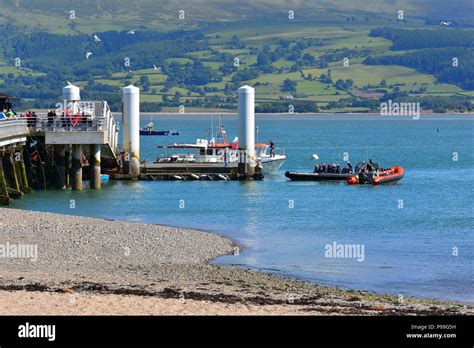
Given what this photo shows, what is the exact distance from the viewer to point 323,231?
46.3m

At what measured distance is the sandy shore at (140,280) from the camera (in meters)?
24.5

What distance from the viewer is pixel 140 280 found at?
3019cm

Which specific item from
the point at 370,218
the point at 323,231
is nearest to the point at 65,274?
the point at 323,231

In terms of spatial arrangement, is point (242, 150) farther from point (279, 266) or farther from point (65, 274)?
point (65, 274)

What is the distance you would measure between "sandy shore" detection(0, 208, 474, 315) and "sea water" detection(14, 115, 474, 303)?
6.24 ft

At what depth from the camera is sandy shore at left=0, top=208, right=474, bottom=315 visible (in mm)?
24453

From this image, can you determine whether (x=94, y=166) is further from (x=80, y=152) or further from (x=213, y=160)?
(x=213, y=160)

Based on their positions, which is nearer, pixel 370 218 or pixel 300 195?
pixel 370 218

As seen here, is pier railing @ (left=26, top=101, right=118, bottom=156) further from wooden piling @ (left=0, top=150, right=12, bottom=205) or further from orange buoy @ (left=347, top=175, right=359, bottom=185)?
orange buoy @ (left=347, top=175, right=359, bottom=185)

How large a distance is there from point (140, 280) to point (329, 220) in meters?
21.4

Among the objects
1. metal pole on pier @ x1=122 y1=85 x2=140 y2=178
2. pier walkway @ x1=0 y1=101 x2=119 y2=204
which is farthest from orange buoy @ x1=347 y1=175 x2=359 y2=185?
pier walkway @ x1=0 y1=101 x2=119 y2=204

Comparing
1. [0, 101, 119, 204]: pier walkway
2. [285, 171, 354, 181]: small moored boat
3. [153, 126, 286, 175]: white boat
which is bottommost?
[285, 171, 354, 181]: small moored boat
